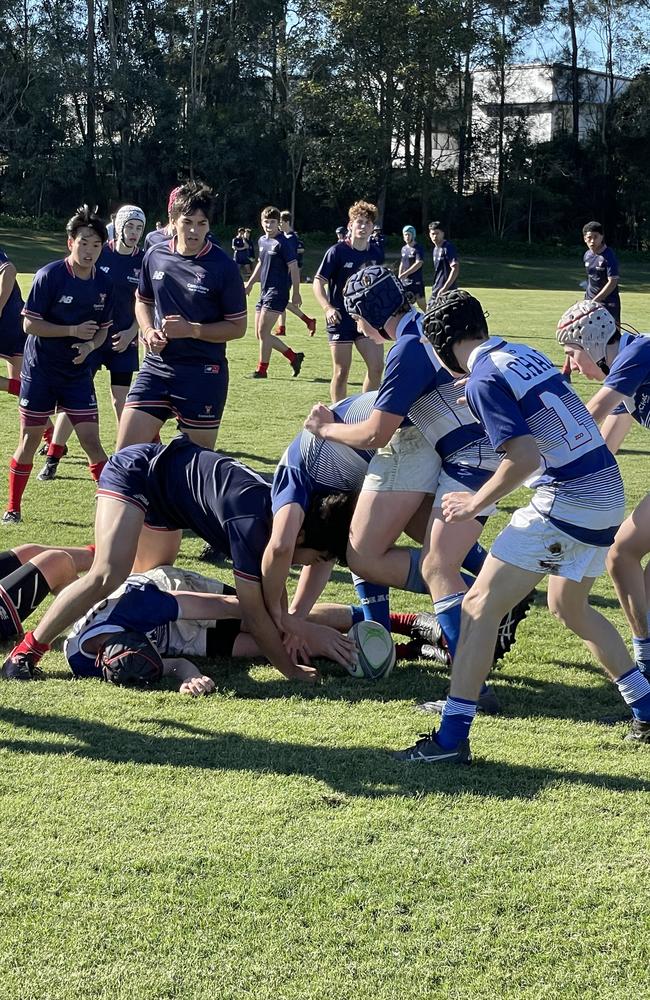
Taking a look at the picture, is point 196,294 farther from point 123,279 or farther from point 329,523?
point 123,279

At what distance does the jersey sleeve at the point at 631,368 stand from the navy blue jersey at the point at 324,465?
1.20m

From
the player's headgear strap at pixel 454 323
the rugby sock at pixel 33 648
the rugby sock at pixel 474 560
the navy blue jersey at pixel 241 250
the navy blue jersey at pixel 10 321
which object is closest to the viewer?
the player's headgear strap at pixel 454 323

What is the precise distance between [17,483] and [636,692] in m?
4.91

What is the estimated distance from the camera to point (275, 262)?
645 inches

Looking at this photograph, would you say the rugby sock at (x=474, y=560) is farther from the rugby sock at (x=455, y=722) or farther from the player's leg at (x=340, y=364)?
the player's leg at (x=340, y=364)

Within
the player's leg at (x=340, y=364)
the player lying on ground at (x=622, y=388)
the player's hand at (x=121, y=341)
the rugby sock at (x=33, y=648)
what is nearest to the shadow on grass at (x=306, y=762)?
the rugby sock at (x=33, y=648)

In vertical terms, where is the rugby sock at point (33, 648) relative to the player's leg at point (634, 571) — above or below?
below

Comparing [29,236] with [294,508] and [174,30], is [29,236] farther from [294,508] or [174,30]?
[294,508]

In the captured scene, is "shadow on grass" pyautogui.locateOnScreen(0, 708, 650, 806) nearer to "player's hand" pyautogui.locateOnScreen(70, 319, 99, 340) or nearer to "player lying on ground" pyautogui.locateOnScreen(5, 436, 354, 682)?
"player lying on ground" pyautogui.locateOnScreen(5, 436, 354, 682)

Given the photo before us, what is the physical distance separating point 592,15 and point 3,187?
94.2 ft

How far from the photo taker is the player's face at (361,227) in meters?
11.2

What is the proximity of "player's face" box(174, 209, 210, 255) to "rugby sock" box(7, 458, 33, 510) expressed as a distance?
2.07 meters

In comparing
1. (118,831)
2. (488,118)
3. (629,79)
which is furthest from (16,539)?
(629,79)

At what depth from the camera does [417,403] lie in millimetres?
5148
